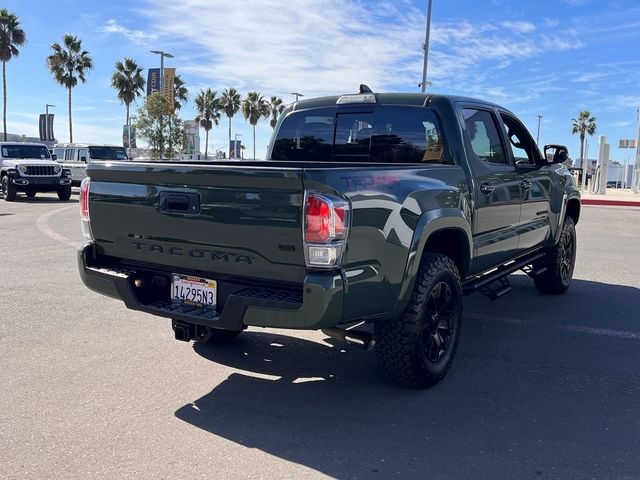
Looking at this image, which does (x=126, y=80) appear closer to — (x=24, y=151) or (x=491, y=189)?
(x=24, y=151)

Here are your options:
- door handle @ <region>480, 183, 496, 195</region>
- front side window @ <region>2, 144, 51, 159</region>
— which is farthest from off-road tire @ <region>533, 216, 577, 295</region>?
front side window @ <region>2, 144, 51, 159</region>

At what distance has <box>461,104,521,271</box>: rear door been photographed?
4613 millimetres

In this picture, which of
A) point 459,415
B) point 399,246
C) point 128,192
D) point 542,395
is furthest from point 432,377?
point 128,192

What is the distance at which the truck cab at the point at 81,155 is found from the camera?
78.1 feet

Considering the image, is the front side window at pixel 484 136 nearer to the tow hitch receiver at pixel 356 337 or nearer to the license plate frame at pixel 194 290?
the tow hitch receiver at pixel 356 337

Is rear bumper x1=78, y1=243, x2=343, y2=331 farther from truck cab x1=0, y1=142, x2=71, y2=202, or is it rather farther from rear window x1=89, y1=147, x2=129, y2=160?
rear window x1=89, y1=147, x2=129, y2=160

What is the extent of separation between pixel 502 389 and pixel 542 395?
0.25 meters

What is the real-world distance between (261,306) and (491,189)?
241cm

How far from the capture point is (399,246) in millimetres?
3465

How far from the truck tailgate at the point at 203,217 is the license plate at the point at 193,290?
56 millimetres

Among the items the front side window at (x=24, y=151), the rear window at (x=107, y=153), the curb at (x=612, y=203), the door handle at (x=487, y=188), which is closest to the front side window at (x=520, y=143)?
the door handle at (x=487, y=188)

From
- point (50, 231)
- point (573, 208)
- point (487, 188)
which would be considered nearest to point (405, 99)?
point (487, 188)

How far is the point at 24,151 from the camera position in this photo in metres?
20.8

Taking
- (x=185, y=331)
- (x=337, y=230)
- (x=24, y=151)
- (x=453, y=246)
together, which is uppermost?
(x=24, y=151)
